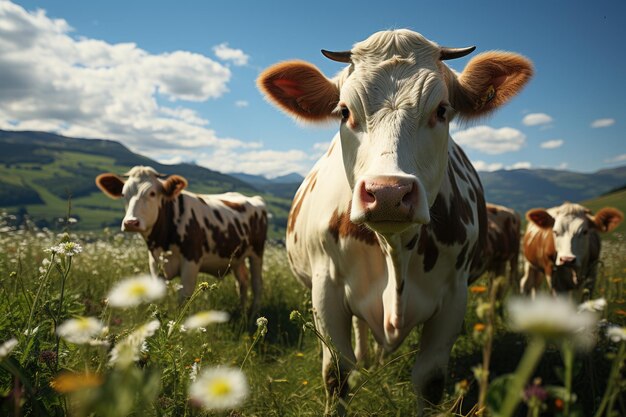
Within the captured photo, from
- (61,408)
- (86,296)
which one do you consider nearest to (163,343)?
(61,408)

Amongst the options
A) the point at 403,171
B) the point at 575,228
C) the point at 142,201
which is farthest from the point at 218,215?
the point at 403,171

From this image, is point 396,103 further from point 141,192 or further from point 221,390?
point 141,192

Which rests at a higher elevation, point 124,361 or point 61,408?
point 124,361

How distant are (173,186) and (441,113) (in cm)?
516

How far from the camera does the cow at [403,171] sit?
248 cm

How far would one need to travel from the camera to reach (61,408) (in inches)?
70.7

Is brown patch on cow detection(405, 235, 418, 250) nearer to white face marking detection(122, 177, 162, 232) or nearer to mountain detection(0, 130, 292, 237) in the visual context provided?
white face marking detection(122, 177, 162, 232)

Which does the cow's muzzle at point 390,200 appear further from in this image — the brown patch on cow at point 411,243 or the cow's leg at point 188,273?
the cow's leg at point 188,273

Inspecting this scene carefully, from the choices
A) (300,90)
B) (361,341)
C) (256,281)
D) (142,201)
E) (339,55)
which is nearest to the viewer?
(339,55)

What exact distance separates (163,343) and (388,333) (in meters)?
1.68

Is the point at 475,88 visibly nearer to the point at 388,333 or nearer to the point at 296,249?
the point at 388,333

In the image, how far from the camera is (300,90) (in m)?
3.34

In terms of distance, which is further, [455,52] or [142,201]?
[142,201]

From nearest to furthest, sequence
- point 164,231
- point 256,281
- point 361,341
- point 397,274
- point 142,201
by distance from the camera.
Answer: point 397,274 → point 361,341 → point 142,201 → point 164,231 → point 256,281
